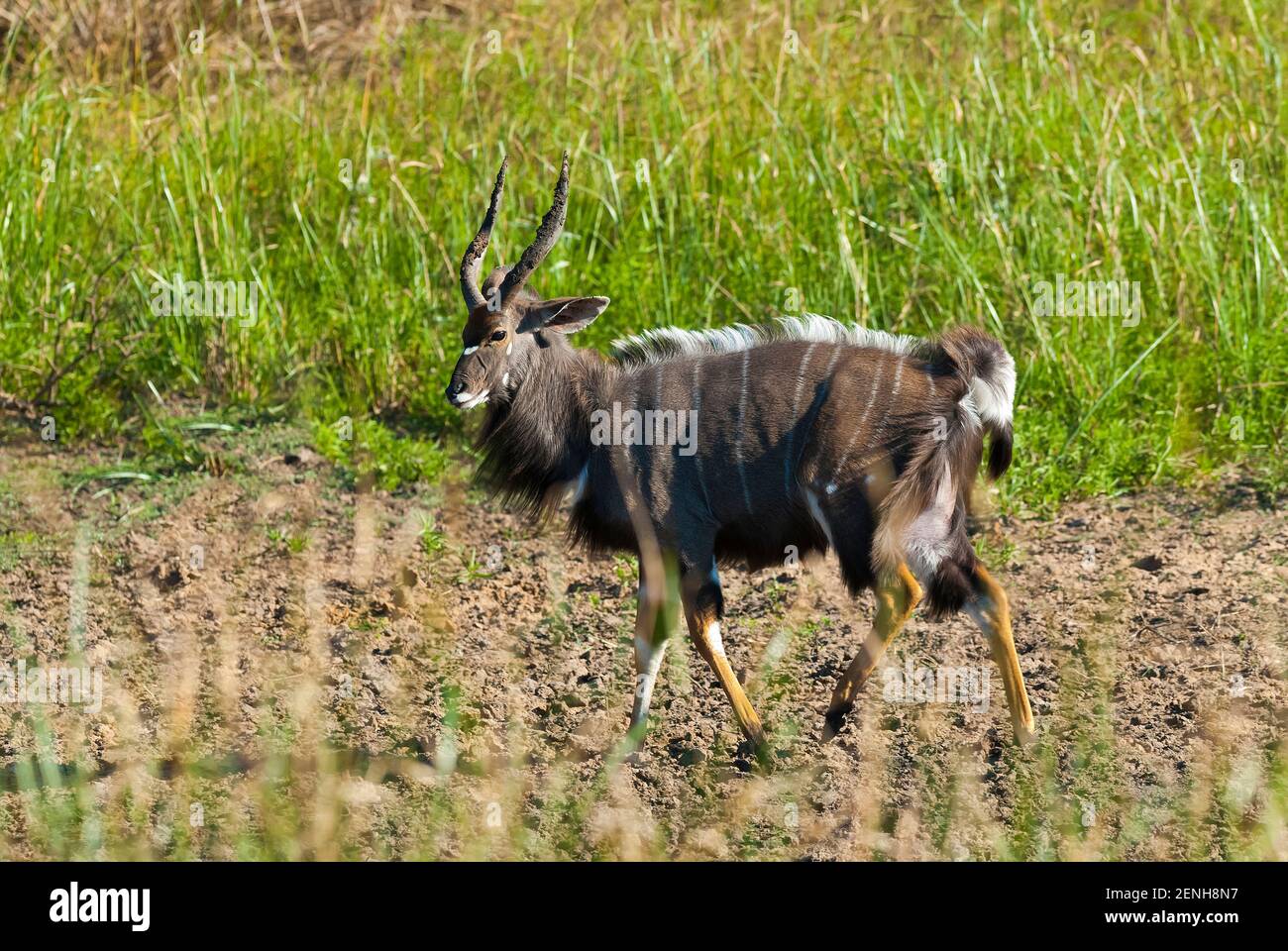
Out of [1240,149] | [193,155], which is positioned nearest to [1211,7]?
[1240,149]

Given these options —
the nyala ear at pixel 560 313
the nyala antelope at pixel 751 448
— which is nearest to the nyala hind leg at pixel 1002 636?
the nyala antelope at pixel 751 448

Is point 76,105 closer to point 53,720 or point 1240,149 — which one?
point 53,720

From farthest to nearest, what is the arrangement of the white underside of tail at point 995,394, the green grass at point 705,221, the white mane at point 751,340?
the green grass at point 705,221 → the white mane at point 751,340 → the white underside of tail at point 995,394

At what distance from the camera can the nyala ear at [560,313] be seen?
4.83m

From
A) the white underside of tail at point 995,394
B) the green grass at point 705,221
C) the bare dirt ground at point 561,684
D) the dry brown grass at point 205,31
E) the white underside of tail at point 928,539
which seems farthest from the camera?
the dry brown grass at point 205,31

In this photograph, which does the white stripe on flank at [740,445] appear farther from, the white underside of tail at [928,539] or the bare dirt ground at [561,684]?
the bare dirt ground at [561,684]

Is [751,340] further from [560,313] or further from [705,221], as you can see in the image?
[705,221]

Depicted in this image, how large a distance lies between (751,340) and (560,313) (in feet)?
1.91

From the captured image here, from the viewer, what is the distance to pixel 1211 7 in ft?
29.3

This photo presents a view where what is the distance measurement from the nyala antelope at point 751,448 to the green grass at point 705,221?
152cm

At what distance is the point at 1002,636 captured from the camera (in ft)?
14.7

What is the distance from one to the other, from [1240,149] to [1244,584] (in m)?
2.80

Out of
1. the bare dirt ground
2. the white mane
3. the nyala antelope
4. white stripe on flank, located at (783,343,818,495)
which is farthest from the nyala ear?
the bare dirt ground

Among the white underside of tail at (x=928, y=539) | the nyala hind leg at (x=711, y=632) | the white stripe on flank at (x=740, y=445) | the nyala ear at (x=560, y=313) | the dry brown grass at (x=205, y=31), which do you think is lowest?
the nyala hind leg at (x=711, y=632)
